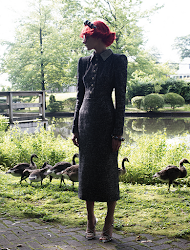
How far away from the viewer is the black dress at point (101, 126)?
285cm

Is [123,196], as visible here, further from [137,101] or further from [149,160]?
[137,101]

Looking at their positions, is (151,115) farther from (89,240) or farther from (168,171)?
(89,240)

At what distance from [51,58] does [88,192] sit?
25125 mm

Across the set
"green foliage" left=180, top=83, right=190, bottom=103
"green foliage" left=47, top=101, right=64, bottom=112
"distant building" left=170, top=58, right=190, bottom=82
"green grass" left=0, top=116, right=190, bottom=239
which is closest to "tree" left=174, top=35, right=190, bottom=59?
"distant building" left=170, top=58, right=190, bottom=82

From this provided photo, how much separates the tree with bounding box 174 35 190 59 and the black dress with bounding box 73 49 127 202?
6193 cm

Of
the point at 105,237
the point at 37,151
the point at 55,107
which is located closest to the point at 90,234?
the point at 105,237

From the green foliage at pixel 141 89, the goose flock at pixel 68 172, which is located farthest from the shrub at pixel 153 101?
the goose flock at pixel 68 172

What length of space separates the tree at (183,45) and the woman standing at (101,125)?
6187 cm

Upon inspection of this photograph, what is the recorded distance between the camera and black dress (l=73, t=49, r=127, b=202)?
9.34 feet

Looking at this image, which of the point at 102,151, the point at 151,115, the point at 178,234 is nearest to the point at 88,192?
the point at 102,151

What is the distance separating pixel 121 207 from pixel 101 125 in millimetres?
1757

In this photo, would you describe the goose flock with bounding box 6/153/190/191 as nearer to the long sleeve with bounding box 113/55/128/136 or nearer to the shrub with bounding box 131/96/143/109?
the long sleeve with bounding box 113/55/128/136

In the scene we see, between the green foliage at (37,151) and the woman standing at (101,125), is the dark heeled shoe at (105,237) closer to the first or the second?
the woman standing at (101,125)

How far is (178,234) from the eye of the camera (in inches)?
118
